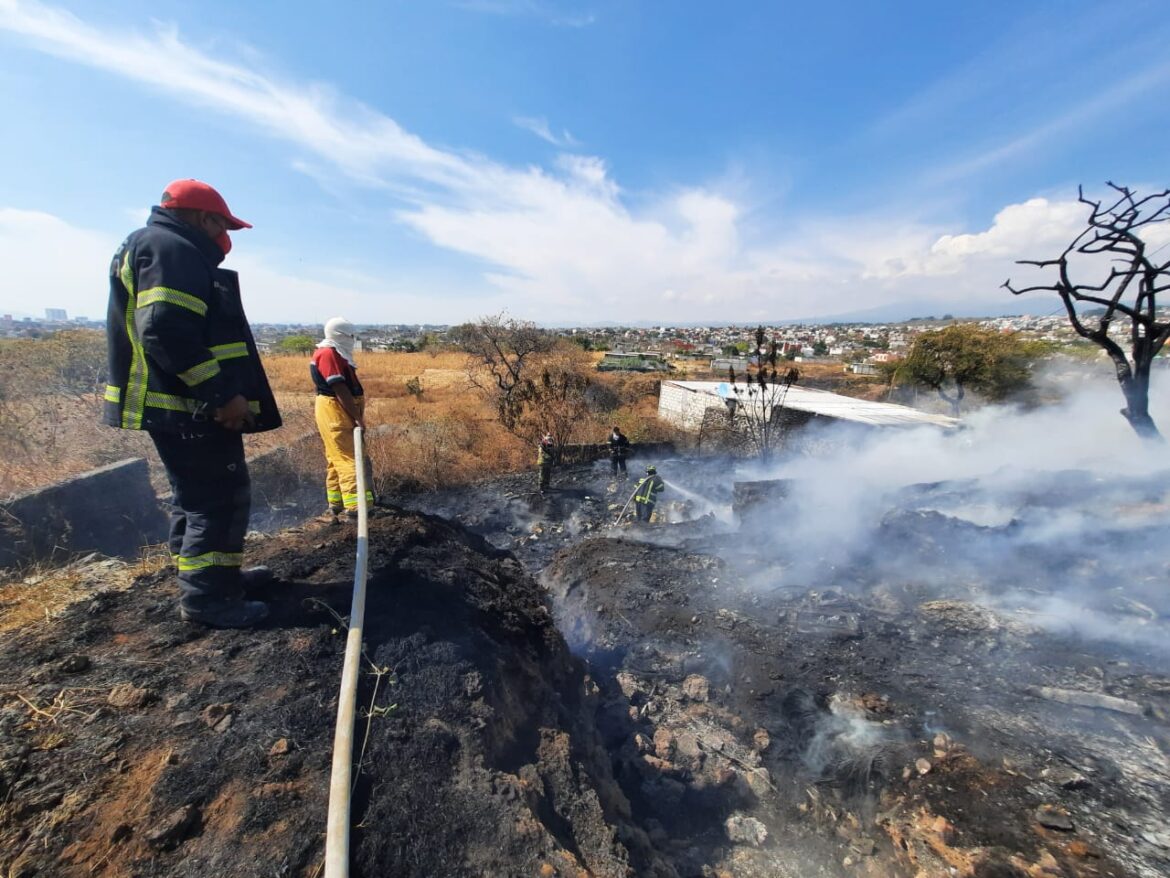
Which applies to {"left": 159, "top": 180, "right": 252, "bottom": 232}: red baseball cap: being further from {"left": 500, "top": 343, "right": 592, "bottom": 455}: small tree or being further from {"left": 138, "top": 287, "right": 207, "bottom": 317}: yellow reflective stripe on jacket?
{"left": 500, "top": 343, "right": 592, "bottom": 455}: small tree

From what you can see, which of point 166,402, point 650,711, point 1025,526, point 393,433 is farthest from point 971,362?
point 166,402

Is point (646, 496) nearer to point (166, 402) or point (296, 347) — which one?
point (166, 402)

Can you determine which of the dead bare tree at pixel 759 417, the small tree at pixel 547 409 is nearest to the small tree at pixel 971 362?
the dead bare tree at pixel 759 417

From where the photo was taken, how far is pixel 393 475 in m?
10.4

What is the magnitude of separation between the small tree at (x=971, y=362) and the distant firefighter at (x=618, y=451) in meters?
13.8

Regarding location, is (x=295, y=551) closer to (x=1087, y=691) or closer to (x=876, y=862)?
(x=876, y=862)

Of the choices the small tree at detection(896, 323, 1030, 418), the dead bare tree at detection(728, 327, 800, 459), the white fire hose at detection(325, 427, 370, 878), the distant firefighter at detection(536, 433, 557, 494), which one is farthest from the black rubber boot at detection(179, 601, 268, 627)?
the small tree at detection(896, 323, 1030, 418)

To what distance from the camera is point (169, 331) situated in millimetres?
2143

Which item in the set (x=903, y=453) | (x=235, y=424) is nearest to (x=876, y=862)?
(x=235, y=424)

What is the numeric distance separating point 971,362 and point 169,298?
22.4 m

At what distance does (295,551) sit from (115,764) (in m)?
1.72

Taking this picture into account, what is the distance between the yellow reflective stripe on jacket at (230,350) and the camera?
2373mm

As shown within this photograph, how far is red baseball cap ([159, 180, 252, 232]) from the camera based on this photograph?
2.35m

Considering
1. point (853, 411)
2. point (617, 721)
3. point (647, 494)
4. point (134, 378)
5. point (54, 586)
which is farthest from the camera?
point (853, 411)
